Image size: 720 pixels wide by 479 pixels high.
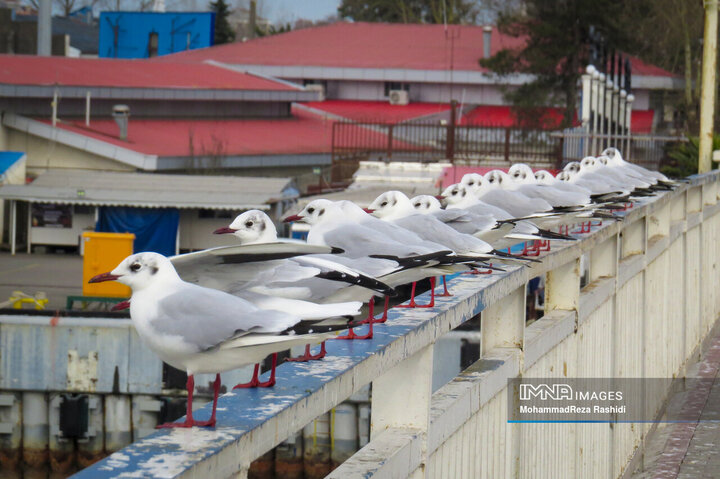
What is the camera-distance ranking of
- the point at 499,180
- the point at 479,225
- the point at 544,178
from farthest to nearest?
the point at 544,178 → the point at 499,180 → the point at 479,225

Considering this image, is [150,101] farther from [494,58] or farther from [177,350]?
[177,350]

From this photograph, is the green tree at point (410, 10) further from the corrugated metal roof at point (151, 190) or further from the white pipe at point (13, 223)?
the white pipe at point (13, 223)

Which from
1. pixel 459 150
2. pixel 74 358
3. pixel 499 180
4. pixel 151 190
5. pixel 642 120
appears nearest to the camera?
pixel 499 180

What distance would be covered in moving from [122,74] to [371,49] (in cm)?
1408

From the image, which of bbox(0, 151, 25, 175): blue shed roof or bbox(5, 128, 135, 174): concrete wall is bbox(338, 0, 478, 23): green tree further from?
bbox(0, 151, 25, 175): blue shed roof

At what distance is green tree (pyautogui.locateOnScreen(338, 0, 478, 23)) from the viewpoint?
229ft

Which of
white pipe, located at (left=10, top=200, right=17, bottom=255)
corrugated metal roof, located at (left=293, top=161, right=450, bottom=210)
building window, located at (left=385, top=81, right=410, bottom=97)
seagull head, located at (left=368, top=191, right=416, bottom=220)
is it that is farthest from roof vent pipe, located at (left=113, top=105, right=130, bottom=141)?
seagull head, located at (left=368, top=191, right=416, bottom=220)

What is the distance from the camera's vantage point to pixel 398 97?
155 feet

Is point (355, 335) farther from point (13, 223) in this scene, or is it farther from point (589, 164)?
point (13, 223)

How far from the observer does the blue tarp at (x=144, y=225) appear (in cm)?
3272

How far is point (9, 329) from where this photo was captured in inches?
790

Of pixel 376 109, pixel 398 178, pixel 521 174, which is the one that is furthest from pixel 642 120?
pixel 521 174

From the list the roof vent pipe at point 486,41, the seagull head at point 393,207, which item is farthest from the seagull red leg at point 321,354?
the roof vent pipe at point 486,41

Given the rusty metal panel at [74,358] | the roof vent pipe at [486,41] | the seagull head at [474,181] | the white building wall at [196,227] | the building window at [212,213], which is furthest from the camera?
the roof vent pipe at [486,41]
